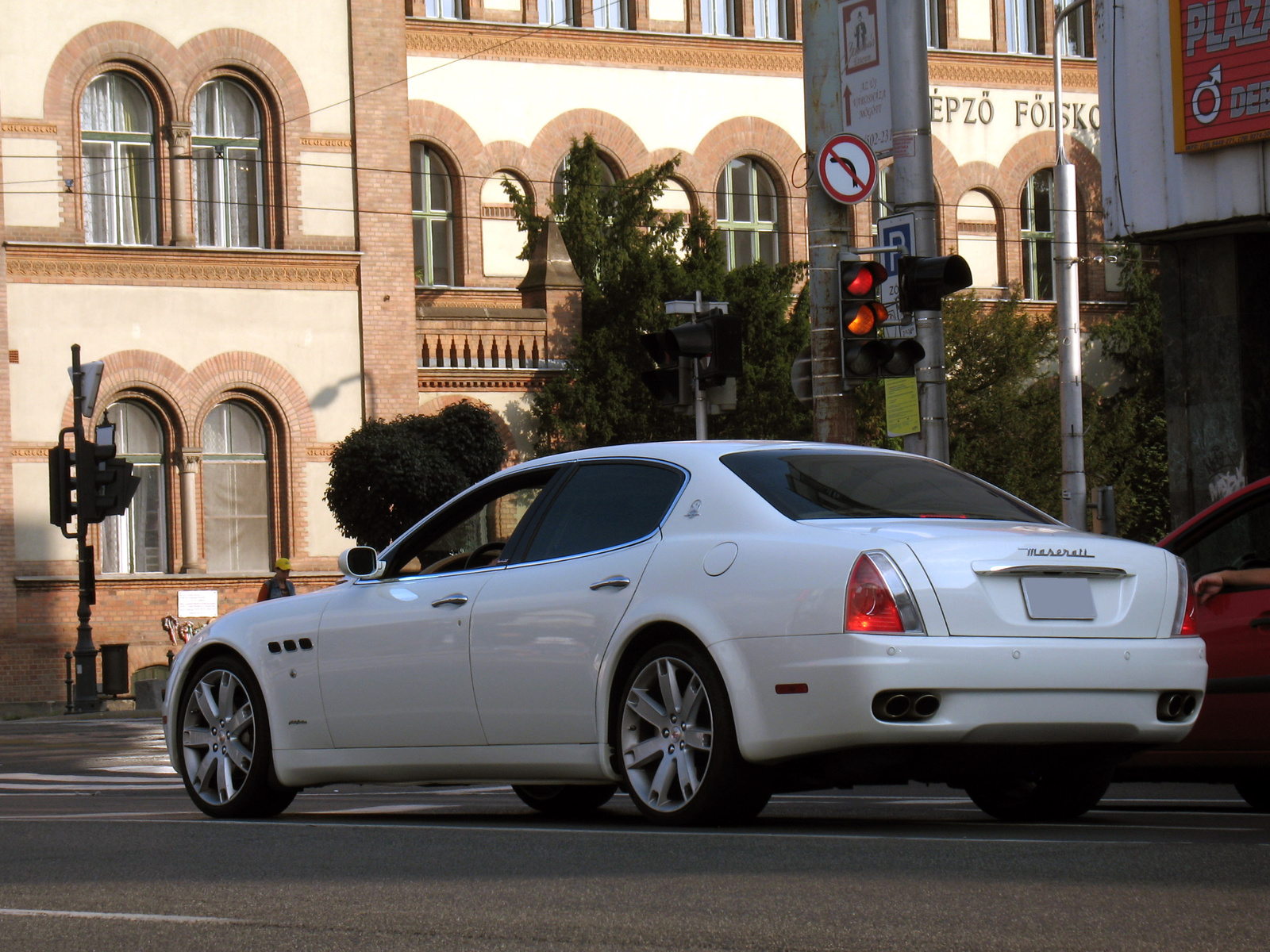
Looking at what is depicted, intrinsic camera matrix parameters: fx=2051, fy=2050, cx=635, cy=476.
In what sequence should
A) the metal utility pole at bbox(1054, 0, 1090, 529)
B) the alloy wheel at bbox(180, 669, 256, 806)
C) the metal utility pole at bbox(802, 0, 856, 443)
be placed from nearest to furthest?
1. the alloy wheel at bbox(180, 669, 256, 806)
2. the metal utility pole at bbox(802, 0, 856, 443)
3. the metal utility pole at bbox(1054, 0, 1090, 529)

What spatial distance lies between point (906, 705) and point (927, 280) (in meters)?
7.58

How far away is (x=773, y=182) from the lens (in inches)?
1594

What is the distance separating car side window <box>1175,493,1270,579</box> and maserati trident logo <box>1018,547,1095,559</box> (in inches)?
51.6

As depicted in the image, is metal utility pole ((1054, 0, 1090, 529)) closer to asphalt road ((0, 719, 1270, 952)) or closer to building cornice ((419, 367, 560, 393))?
building cornice ((419, 367, 560, 393))

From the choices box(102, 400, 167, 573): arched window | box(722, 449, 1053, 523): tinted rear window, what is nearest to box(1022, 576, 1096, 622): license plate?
box(722, 449, 1053, 523): tinted rear window

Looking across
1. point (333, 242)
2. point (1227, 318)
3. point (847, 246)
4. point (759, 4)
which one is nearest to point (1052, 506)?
point (759, 4)

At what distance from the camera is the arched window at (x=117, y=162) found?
106 feet

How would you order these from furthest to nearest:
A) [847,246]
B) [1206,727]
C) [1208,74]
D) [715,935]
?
[1208,74]
[847,246]
[1206,727]
[715,935]

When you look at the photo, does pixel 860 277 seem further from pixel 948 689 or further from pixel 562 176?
pixel 562 176

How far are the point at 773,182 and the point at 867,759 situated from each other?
34.2 metres

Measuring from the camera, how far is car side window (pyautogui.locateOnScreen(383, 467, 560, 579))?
8.64 metres

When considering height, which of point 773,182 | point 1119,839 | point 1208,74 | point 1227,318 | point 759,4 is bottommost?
point 1119,839

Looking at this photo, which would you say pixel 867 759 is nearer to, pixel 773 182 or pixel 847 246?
pixel 847 246

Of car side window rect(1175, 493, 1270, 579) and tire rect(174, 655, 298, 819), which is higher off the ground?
car side window rect(1175, 493, 1270, 579)
